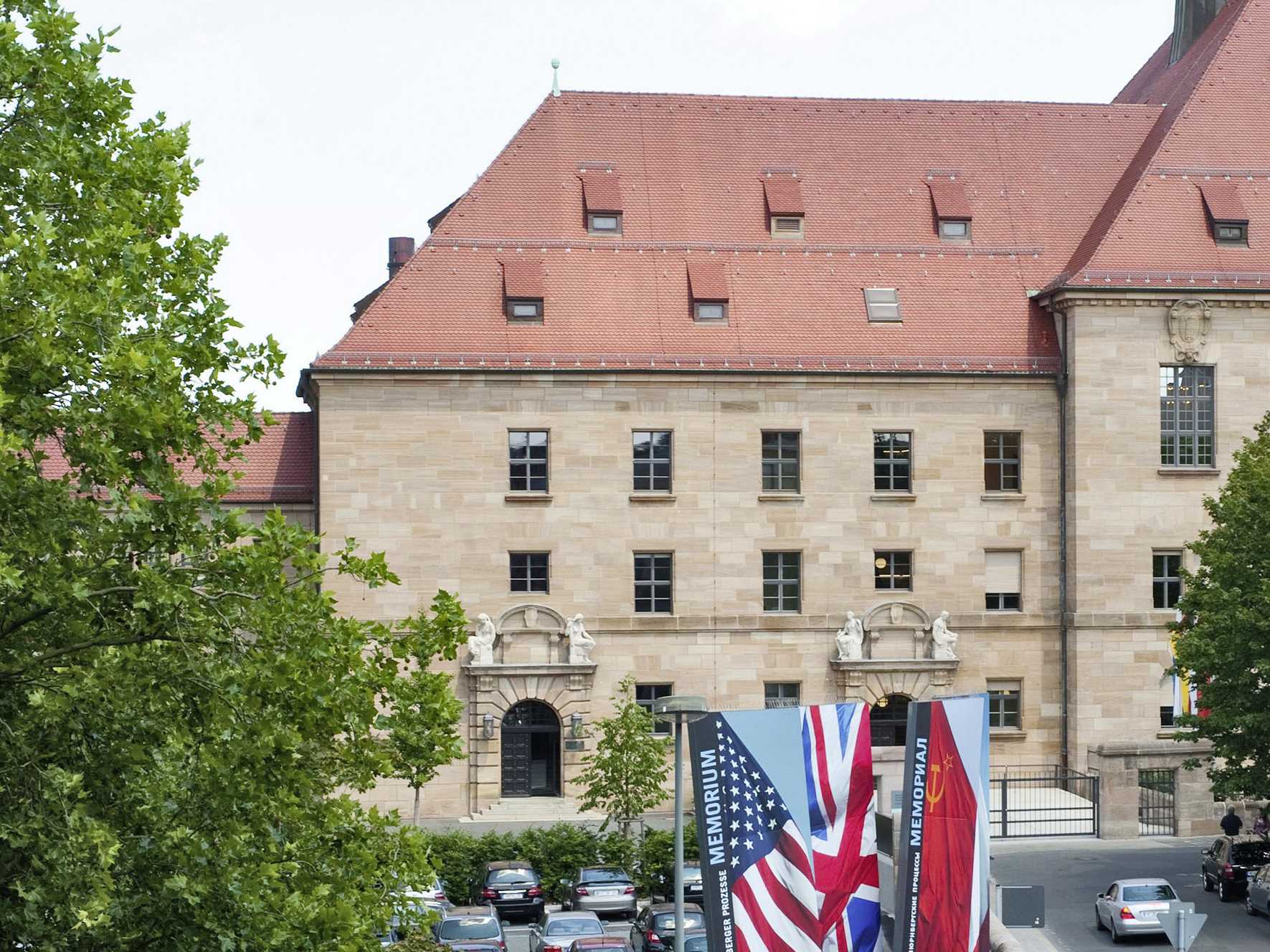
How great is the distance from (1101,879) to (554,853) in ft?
39.7

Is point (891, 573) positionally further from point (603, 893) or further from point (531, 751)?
point (603, 893)

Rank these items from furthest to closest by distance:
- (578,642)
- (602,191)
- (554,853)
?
1. (602,191)
2. (578,642)
3. (554,853)

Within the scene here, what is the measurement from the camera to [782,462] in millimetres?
53281

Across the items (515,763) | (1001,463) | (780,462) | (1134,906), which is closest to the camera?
(1134,906)

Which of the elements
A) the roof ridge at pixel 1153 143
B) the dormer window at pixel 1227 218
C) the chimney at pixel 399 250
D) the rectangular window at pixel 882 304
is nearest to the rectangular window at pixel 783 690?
the rectangular window at pixel 882 304

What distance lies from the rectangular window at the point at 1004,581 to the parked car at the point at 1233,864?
12.4 m

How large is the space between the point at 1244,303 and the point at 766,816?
30.9m

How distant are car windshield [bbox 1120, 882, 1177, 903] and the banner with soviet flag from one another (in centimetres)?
1074

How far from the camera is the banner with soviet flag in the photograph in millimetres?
26984

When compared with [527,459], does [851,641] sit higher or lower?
lower

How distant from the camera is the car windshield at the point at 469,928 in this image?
3575 centimetres

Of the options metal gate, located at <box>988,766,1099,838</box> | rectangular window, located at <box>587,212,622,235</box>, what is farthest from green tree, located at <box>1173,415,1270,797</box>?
rectangular window, located at <box>587,212,622,235</box>

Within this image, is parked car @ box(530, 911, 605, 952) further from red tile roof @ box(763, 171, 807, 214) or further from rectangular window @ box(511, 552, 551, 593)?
red tile roof @ box(763, 171, 807, 214)

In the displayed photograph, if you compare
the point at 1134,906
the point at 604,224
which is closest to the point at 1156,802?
the point at 1134,906
